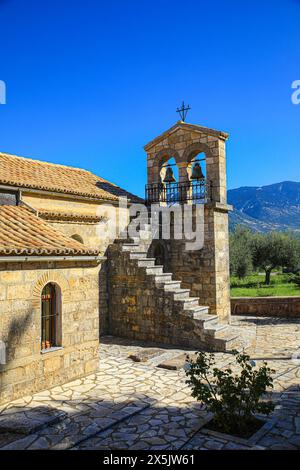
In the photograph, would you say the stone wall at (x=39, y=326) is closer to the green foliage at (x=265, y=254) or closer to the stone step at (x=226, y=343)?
the stone step at (x=226, y=343)

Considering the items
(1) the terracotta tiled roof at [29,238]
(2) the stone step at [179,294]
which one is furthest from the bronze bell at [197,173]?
(1) the terracotta tiled roof at [29,238]

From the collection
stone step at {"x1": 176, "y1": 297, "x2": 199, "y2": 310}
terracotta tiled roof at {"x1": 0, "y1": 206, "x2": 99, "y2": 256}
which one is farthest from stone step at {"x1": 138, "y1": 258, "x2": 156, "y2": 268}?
terracotta tiled roof at {"x1": 0, "y1": 206, "x2": 99, "y2": 256}

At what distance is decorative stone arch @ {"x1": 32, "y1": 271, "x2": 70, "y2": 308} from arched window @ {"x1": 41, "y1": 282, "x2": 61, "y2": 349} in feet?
0.42

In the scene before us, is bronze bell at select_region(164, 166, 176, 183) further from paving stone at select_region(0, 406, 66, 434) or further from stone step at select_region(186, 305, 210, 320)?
paving stone at select_region(0, 406, 66, 434)

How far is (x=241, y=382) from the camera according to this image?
5.77 meters

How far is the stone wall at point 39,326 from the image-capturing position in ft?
23.2

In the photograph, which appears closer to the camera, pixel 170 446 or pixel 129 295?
pixel 170 446

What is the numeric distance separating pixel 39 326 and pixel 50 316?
1.84 feet

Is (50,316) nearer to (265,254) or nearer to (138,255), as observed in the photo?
(138,255)

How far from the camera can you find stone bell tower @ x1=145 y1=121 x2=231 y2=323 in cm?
1352

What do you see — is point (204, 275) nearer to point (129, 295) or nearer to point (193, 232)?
point (193, 232)
